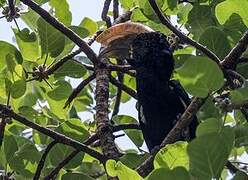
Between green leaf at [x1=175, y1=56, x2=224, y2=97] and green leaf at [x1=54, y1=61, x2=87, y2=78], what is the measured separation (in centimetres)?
97

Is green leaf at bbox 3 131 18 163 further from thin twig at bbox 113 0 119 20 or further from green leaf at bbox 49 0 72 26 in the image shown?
thin twig at bbox 113 0 119 20

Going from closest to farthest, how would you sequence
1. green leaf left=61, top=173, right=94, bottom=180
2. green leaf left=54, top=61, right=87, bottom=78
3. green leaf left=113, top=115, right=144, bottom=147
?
1. green leaf left=61, top=173, right=94, bottom=180
2. green leaf left=54, top=61, right=87, bottom=78
3. green leaf left=113, top=115, right=144, bottom=147

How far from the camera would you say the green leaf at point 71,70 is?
235 centimetres

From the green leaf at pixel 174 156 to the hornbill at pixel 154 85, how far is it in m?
1.18

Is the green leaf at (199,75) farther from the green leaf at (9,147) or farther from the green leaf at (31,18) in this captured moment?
the green leaf at (31,18)

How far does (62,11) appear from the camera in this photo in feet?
7.80

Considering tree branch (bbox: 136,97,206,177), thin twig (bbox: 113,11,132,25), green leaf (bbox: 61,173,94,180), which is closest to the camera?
tree branch (bbox: 136,97,206,177)

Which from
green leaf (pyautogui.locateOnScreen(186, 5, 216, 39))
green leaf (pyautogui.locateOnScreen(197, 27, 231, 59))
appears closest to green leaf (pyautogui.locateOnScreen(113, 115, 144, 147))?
green leaf (pyautogui.locateOnScreen(186, 5, 216, 39))

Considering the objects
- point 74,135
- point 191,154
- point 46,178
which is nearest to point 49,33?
point 74,135

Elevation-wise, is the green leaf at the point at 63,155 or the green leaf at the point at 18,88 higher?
the green leaf at the point at 18,88

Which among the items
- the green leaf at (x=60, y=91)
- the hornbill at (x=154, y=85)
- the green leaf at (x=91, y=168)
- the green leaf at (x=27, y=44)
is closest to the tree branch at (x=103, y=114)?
the green leaf at (x=60, y=91)

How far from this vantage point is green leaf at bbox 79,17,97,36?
8.36 ft

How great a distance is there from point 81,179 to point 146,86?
2.93 ft

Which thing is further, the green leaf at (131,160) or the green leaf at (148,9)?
the green leaf at (148,9)
